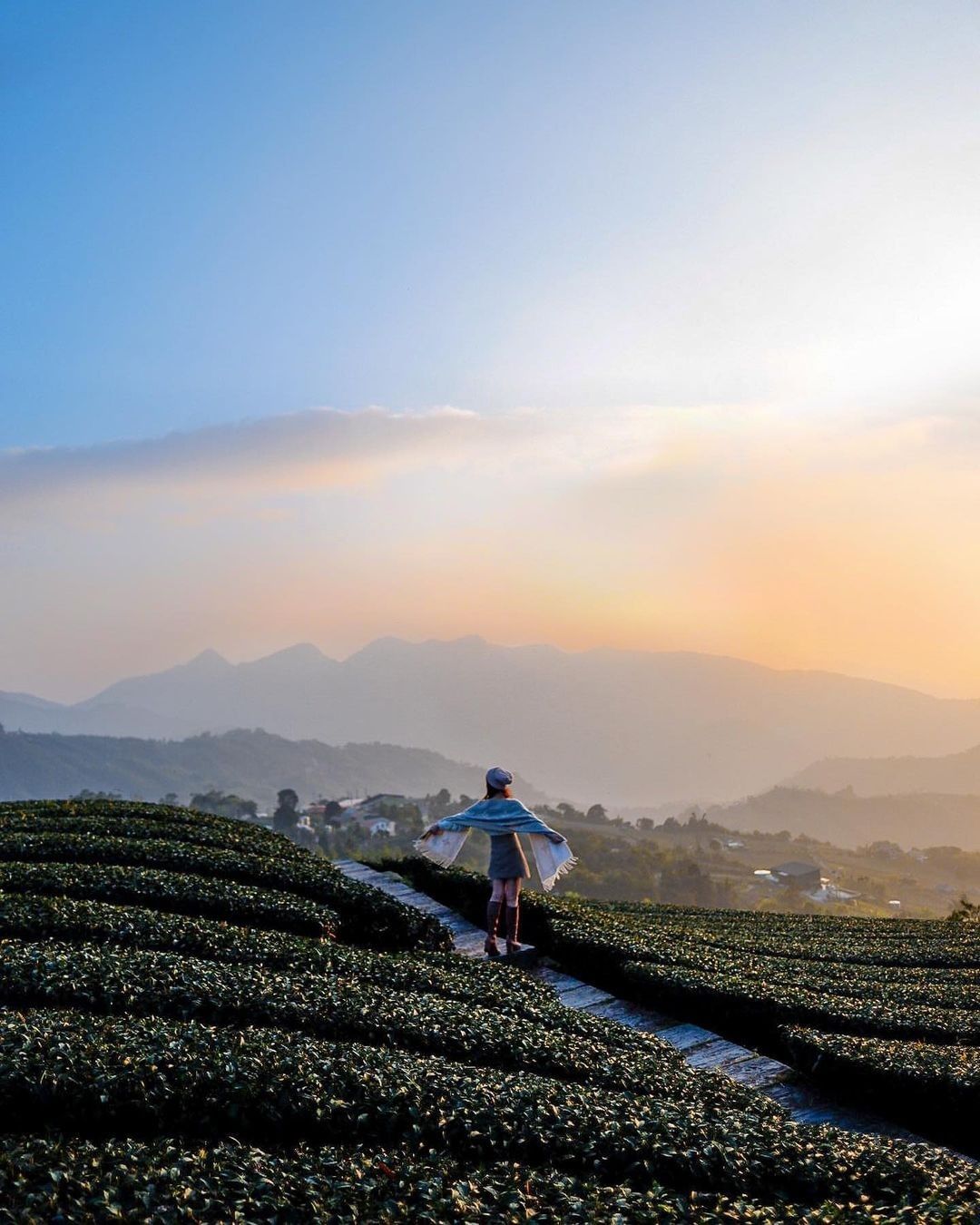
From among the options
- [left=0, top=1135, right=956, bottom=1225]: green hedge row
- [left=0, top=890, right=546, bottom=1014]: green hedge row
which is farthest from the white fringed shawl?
[left=0, top=1135, right=956, bottom=1225]: green hedge row

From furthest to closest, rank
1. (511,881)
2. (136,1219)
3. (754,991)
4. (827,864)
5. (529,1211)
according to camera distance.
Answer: (827,864), (511,881), (754,991), (529,1211), (136,1219)

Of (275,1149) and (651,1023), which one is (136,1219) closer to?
(275,1149)

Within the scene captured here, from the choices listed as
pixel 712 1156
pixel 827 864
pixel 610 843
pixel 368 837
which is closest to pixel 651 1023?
pixel 712 1156

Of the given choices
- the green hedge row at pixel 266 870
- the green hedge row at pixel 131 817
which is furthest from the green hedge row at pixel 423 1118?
the green hedge row at pixel 131 817

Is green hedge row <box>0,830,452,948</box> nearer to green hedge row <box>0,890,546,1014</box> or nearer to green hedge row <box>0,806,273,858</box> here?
green hedge row <box>0,806,273,858</box>

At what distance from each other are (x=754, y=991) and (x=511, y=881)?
3166 mm

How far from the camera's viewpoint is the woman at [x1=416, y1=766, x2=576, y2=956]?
39.2 feet

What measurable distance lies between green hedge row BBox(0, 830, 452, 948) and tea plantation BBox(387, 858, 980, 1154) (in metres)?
2.04

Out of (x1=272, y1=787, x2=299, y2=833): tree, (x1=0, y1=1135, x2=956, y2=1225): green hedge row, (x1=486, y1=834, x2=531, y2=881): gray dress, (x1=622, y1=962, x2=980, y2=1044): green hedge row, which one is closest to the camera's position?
(x1=0, y1=1135, x2=956, y2=1225): green hedge row

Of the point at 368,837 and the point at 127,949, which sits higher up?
the point at 127,949

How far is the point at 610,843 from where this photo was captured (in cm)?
10794

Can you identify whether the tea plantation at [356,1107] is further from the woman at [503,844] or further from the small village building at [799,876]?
the small village building at [799,876]

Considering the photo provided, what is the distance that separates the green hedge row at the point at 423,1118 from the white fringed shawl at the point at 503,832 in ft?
17.8

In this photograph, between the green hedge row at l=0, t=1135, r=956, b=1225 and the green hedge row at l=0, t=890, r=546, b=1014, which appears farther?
the green hedge row at l=0, t=890, r=546, b=1014
